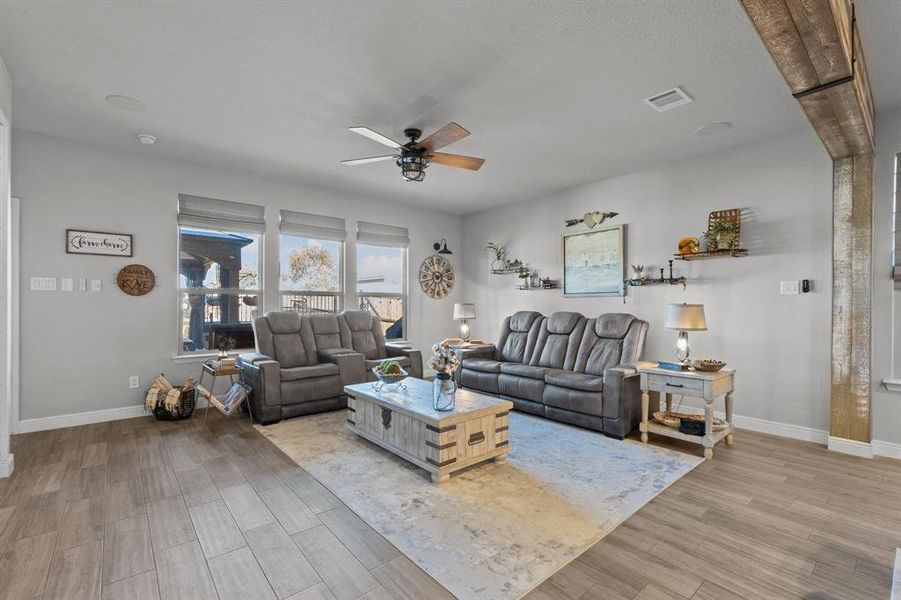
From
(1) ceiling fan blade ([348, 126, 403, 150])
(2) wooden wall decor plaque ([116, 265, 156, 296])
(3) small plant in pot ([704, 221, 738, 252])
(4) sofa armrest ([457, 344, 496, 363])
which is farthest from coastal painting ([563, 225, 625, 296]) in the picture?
(2) wooden wall decor plaque ([116, 265, 156, 296])

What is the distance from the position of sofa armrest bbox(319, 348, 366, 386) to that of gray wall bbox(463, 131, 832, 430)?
A: 2.96m

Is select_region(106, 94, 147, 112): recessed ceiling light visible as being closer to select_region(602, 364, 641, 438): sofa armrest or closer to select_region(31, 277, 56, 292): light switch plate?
select_region(31, 277, 56, 292): light switch plate

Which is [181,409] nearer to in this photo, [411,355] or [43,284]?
[43,284]

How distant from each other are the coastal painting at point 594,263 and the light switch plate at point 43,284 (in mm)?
5461

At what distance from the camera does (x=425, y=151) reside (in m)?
3.32

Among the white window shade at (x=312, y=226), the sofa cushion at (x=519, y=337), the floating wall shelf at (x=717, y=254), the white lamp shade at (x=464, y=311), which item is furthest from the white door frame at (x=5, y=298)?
the floating wall shelf at (x=717, y=254)

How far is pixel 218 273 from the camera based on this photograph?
488 centimetres

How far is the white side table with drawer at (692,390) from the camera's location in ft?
10.6

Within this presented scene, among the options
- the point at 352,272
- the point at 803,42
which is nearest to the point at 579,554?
the point at 803,42

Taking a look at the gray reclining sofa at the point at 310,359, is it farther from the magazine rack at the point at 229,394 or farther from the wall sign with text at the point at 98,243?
the wall sign with text at the point at 98,243

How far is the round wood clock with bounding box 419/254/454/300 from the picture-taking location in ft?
21.8

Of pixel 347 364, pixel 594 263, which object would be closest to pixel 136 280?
pixel 347 364

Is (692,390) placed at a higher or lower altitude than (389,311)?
lower

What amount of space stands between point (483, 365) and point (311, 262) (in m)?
2.65
